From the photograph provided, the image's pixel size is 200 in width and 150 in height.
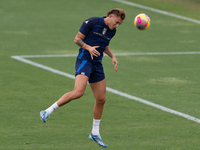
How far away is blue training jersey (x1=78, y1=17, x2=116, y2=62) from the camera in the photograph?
8.27m

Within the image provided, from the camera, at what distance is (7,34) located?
1995 cm

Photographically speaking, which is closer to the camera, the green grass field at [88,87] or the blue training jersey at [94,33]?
the blue training jersey at [94,33]

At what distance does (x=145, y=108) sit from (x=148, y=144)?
8.33 ft

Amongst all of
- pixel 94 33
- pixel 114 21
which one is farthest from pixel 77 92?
pixel 114 21

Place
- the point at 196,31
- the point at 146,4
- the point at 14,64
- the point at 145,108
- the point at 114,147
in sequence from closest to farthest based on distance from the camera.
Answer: the point at 114,147 → the point at 145,108 → the point at 14,64 → the point at 196,31 → the point at 146,4

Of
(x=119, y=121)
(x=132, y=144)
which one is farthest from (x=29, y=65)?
(x=132, y=144)

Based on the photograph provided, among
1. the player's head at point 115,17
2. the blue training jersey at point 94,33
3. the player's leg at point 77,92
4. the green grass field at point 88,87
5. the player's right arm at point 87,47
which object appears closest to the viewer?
the player's leg at point 77,92

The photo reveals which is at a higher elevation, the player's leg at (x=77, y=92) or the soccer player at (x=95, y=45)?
the soccer player at (x=95, y=45)

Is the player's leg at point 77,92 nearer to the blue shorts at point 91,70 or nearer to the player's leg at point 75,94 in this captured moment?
the player's leg at point 75,94

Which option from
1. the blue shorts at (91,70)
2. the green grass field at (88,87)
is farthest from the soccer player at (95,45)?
the green grass field at (88,87)

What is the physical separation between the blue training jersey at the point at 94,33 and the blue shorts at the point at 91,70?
89mm

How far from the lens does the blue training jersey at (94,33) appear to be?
827cm

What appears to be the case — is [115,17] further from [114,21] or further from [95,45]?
[95,45]

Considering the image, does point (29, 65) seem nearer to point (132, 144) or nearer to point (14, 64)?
point (14, 64)
